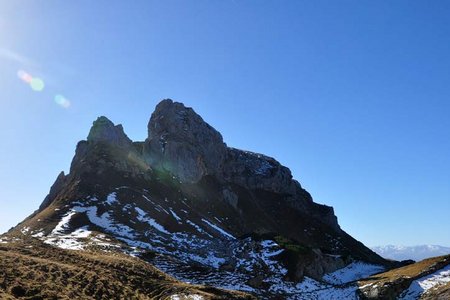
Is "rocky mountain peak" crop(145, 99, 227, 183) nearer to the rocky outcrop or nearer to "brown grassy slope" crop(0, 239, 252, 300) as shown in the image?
the rocky outcrop

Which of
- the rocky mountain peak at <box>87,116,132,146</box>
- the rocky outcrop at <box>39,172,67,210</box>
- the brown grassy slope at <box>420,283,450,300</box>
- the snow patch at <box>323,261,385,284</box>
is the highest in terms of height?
the rocky mountain peak at <box>87,116,132,146</box>

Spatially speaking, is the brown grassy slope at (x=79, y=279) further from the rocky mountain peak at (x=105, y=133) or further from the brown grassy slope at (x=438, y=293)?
the rocky mountain peak at (x=105, y=133)

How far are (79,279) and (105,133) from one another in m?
106

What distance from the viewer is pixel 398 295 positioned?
46500mm

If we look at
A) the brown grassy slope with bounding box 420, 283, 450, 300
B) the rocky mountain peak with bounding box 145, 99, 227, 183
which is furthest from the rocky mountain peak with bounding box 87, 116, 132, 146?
the brown grassy slope with bounding box 420, 283, 450, 300

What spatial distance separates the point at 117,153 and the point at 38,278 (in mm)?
100487

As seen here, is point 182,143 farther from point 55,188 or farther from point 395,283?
point 395,283

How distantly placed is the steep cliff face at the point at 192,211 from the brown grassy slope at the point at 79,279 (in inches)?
532

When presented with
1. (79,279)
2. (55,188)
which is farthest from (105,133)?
(79,279)

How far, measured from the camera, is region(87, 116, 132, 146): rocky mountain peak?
440 feet

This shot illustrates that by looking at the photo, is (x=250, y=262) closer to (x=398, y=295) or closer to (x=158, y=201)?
(x=398, y=295)

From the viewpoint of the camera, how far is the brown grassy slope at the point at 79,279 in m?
28.7

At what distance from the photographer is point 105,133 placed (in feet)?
443

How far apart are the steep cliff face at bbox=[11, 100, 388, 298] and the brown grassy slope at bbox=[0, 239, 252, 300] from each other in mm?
13519
